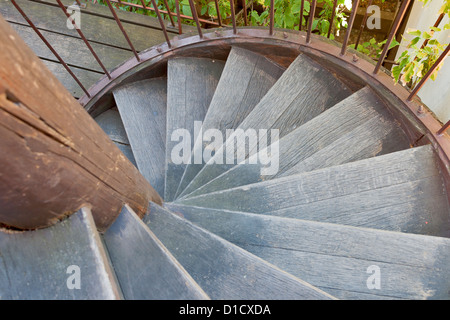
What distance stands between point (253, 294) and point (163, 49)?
1.41m

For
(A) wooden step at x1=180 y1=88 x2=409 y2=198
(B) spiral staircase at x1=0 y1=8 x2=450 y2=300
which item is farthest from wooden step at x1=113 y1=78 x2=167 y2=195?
(A) wooden step at x1=180 y1=88 x2=409 y2=198

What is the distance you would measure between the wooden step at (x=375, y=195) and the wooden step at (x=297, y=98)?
0.40 metres

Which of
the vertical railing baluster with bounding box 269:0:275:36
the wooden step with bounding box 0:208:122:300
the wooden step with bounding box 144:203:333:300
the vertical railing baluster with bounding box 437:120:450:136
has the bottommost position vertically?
the wooden step with bounding box 144:203:333:300

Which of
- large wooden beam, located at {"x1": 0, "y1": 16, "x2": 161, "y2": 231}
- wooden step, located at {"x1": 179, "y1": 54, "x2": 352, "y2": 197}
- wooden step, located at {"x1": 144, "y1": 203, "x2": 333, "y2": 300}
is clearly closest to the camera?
large wooden beam, located at {"x1": 0, "y1": 16, "x2": 161, "y2": 231}

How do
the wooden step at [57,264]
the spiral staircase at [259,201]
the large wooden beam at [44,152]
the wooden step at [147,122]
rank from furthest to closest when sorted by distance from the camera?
the wooden step at [147,122] → the spiral staircase at [259,201] → the wooden step at [57,264] → the large wooden beam at [44,152]

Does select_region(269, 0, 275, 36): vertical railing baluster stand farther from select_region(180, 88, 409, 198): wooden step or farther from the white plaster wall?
the white plaster wall

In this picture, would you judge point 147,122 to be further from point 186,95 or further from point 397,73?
point 397,73

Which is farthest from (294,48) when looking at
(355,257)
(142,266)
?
(142,266)

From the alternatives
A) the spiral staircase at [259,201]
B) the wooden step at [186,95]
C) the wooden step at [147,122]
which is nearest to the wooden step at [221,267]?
the spiral staircase at [259,201]

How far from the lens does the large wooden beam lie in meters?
0.63

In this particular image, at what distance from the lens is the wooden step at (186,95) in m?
1.92

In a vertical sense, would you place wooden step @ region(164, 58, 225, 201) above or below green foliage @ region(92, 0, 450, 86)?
below

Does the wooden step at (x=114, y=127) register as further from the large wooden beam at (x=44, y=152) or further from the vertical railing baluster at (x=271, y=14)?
the large wooden beam at (x=44, y=152)

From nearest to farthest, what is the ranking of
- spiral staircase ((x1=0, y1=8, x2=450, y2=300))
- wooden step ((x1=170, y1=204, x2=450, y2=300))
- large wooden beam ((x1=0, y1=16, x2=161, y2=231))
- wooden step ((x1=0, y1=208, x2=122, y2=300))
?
1. large wooden beam ((x1=0, y1=16, x2=161, y2=231))
2. wooden step ((x1=0, y1=208, x2=122, y2=300))
3. spiral staircase ((x1=0, y1=8, x2=450, y2=300))
4. wooden step ((x1=170, y1=204, x2=450, y2=300))
